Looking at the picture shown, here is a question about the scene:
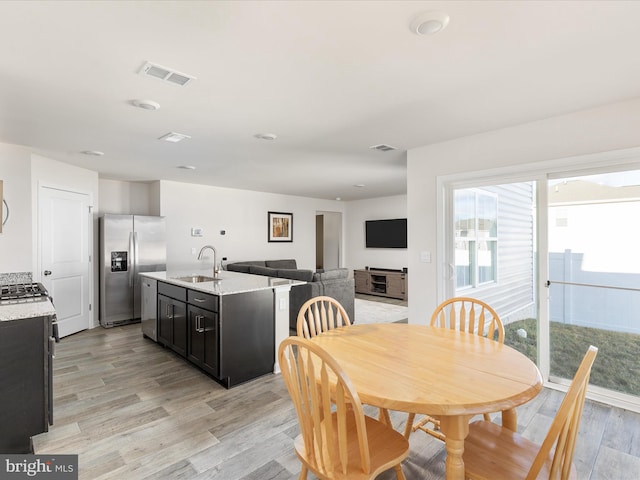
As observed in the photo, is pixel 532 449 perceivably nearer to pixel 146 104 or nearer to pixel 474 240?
pixel 474 240

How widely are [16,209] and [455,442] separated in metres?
4.78

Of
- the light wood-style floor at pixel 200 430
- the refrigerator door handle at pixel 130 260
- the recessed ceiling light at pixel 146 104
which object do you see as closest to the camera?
the light wood-style floor at pixel 200 430

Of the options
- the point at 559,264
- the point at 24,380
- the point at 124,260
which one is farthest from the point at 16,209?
the point at 559,264

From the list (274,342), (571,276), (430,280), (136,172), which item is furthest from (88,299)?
(571,276)

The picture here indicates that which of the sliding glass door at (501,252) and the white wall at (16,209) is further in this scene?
the white wall at (16,209)

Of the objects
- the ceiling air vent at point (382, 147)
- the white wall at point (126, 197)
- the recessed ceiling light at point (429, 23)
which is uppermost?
the ceiling air vent at point (382, 147)

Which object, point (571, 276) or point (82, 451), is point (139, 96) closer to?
point (82, 451)

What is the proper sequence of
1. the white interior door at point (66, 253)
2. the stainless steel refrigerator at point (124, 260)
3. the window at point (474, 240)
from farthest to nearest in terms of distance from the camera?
the stainless steel refrigerator at point (124, 260), the white interior door at point (66, 253), the window at point (474, 240)

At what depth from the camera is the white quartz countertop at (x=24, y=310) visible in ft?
6.86

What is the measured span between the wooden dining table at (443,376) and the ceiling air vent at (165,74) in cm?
193

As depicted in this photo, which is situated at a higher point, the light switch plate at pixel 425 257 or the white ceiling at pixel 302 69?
the white ceiling at pixel 302 69

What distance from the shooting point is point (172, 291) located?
3.78 meters

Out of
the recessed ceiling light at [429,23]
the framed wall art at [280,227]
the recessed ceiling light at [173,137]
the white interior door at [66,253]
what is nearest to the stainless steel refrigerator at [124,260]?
the white interior door at [66,253]

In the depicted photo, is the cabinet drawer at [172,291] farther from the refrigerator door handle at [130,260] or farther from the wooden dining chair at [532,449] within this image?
the wooden dining chair at [532,449]
